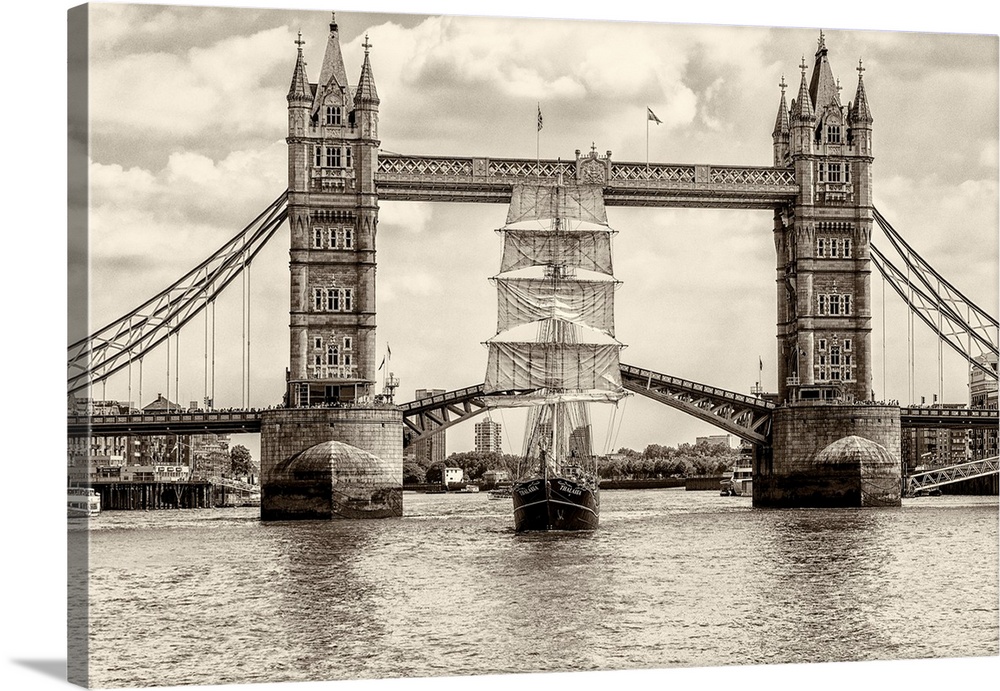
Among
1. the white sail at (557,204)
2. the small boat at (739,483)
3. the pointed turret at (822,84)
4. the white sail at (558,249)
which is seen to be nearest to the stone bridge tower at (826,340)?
the small boat at (739,483)

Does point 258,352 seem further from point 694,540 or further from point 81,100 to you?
point 81,100

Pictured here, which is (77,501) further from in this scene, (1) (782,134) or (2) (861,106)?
(1) (782,134)

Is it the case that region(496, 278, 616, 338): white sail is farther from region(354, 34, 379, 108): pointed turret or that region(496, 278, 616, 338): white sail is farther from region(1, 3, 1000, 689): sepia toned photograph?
region(354, 34, 379, 108): pointed turret

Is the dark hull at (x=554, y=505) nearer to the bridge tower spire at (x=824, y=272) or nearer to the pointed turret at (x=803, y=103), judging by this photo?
the bridge tower spire at (x=824, y=272)

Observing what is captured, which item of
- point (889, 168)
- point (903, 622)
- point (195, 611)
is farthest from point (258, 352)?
point (903, 622)

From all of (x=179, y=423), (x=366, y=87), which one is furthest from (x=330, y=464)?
(x=366, y=87)
